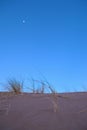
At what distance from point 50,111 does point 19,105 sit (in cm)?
99

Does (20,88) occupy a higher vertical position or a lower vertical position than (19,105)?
higher

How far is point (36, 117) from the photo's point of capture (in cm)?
399

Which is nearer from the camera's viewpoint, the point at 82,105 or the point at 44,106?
the point at 82,105

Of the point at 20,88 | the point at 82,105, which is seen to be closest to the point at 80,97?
the point at 82,105

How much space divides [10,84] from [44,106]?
2.56m

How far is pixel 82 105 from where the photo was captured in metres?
4.20

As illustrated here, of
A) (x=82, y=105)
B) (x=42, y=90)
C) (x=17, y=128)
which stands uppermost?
(x=42, y=90)

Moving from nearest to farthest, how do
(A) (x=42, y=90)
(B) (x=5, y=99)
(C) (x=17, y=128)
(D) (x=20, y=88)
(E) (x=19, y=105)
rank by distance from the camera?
(C) (x=17, y=128) < (E) (x=19, y=105) < (B) (x=5, y=99) < (A) (x=42, y=90) < (D) (x=20, y=88)

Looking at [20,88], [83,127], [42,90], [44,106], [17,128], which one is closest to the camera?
[83,127]

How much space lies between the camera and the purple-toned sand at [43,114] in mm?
3551

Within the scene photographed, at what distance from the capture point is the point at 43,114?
4.07 m

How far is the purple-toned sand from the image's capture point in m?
3.55

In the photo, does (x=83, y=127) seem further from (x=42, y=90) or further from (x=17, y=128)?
(x=42, y=90)

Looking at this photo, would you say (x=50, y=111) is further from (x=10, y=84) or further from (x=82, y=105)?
(x=10, y=84)
